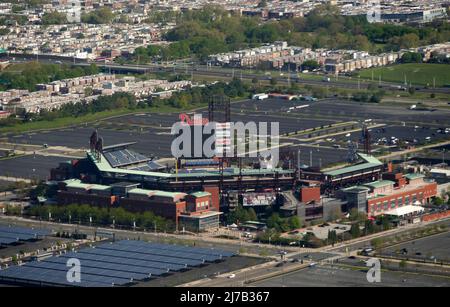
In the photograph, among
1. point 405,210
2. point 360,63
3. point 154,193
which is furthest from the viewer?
point 360,63

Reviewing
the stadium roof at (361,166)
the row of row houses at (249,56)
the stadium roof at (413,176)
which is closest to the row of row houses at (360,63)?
the row of row houses at (249,56)

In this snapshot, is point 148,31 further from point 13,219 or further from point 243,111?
point 13,219

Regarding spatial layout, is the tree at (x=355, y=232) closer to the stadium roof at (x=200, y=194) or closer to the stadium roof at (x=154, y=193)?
the stadium roof at (x=200, y=194)

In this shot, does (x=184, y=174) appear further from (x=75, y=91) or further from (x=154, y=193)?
(x=75, y=91)

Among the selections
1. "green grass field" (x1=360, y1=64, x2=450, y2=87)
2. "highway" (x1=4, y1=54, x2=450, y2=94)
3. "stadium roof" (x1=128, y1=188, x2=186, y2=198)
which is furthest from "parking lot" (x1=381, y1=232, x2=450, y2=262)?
"green grass field" (x1=360, y1=64, x2=450, y2=87)

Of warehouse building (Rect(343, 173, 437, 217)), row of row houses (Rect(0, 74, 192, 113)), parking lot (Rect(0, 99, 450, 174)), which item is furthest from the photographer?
row of row houses (Rect(0, 74, 192, 113))

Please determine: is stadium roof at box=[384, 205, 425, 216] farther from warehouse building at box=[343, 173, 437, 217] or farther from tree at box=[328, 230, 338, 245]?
tree at box=[328, 230, 338, 245]

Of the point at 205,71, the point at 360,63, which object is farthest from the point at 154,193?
the point at 360,63
